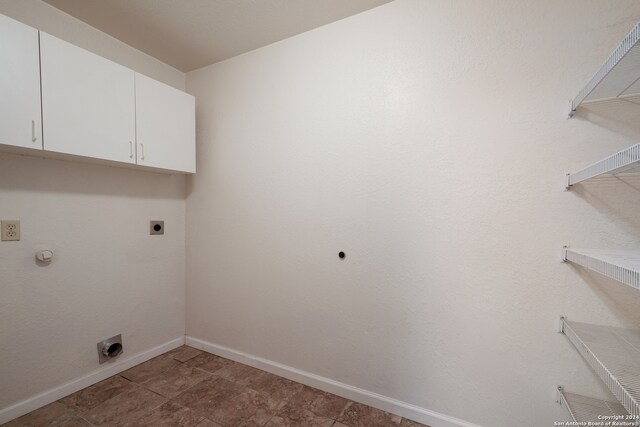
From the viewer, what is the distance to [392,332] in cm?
160

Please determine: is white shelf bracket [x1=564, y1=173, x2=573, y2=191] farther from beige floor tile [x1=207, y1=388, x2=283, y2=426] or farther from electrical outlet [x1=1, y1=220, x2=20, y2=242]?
electrical outlet [x1=1, y1=220, x2=20, y2=242]

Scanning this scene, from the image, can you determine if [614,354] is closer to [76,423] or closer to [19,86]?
[76,423]

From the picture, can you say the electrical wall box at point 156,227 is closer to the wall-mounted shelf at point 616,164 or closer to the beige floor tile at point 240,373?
the beige floor tile at point 240,373

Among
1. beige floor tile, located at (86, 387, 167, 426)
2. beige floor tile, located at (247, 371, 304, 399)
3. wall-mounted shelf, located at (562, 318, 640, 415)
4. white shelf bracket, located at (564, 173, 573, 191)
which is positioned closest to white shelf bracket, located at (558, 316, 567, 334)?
wall-mounted shelf, located at (562, 318, 640, 415)

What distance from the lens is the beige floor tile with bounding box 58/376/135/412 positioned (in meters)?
1.64

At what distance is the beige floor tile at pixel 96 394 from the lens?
1.64 meters

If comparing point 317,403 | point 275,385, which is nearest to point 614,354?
point 317,403

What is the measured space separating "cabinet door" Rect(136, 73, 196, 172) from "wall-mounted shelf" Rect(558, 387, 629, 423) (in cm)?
264

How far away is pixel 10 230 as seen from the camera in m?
1.51

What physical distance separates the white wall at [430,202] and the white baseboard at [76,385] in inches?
27.3

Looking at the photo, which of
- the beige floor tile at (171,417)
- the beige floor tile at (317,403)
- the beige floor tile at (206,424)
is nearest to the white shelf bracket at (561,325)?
the beige floor tile at (317,403)

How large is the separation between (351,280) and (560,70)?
4.98 feet

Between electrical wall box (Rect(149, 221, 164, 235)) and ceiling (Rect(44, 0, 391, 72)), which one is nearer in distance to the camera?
ceiling (Rect(44, 0, 391, 72))

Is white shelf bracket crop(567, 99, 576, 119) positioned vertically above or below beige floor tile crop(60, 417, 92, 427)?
above
